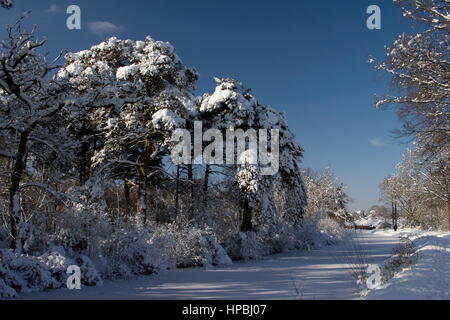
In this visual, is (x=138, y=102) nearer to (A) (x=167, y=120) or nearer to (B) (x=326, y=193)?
(A) (x=167, y=120)

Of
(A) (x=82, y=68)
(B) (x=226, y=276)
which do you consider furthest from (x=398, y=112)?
(A) (x=82, y=68)

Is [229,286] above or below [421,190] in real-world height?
below

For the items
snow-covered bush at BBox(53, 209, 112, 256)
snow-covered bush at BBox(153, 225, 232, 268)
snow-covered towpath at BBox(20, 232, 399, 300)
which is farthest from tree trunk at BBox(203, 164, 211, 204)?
snow-covered bush at BBox(53, 209, 112, 256)

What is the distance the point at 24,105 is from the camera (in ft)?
38.6

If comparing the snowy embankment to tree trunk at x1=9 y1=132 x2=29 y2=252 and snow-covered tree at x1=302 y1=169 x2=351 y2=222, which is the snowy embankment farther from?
snow-covered tree at x1=302 y1=169 x2=351 y2=222

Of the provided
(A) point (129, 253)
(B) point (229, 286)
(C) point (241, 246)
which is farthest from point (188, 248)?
(B) point (229, 286)

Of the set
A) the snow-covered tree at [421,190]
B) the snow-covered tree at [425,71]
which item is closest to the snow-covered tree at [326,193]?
the snow-covered tree at [421,190]

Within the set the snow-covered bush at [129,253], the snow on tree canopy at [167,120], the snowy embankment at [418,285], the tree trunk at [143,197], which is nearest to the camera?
the snowy embankment at [418,285]

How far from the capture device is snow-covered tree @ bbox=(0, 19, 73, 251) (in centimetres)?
1062

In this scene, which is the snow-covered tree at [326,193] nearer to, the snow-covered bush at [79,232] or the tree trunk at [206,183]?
the tree trunk at [206,183]

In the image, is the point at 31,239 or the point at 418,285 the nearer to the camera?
the point at 418,285

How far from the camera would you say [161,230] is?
48.1 feet

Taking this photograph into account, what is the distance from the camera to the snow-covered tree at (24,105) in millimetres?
10617

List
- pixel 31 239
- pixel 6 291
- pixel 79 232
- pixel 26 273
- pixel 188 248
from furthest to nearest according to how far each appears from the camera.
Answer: pixel 188 248
pixel 79 232
pixel 31 239
pixel 26 273
pixel 6 291
